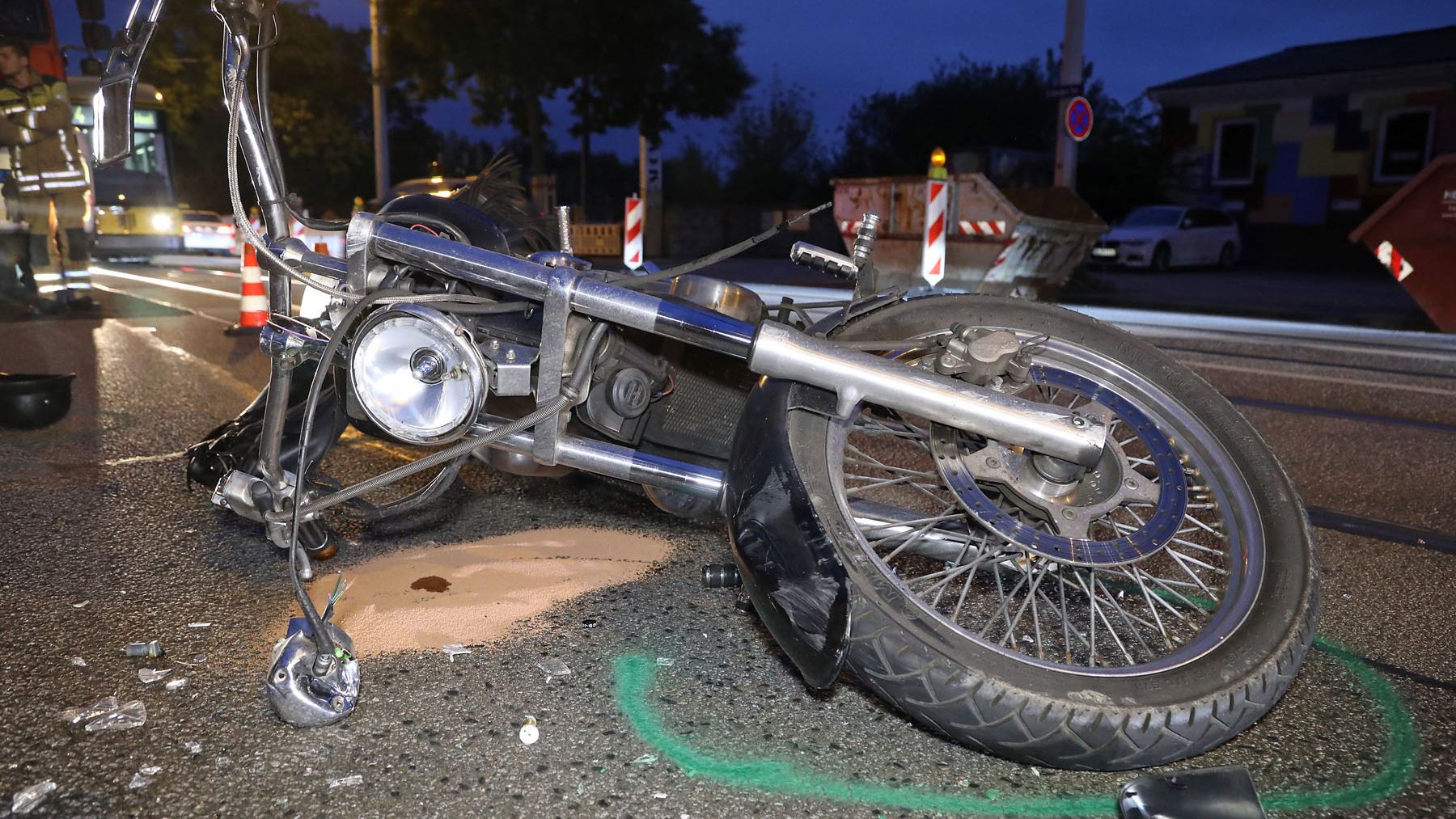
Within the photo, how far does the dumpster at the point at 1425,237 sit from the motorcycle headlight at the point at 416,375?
1016 cm

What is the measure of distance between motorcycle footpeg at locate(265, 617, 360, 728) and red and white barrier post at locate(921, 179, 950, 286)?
9320mm

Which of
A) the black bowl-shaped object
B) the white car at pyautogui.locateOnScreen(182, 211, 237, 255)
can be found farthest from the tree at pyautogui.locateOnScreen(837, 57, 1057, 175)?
the black bowl-shaped object

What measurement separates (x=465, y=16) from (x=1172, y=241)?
765 inches

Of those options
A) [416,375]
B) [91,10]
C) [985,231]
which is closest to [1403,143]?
[985,231]

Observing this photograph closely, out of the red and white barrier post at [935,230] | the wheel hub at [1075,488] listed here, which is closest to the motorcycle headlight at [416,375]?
the wheel hub at [1075,488]

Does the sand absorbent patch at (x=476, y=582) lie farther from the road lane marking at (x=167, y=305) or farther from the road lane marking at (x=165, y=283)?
the road lane marking at (x=165, y=283)

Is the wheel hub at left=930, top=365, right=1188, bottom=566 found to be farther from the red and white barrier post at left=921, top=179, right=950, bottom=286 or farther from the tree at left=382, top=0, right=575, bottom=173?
the tree at left=382, top=0, right=575, bottom=173

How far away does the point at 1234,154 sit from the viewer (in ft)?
94.4

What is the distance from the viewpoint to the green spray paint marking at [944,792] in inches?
75.9

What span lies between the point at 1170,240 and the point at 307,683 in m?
22.6

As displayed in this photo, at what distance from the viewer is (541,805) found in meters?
1.89

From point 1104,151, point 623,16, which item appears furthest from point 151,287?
point 1104,151

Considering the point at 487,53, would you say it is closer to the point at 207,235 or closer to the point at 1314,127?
the point at 207,235

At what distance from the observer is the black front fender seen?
1.97m
